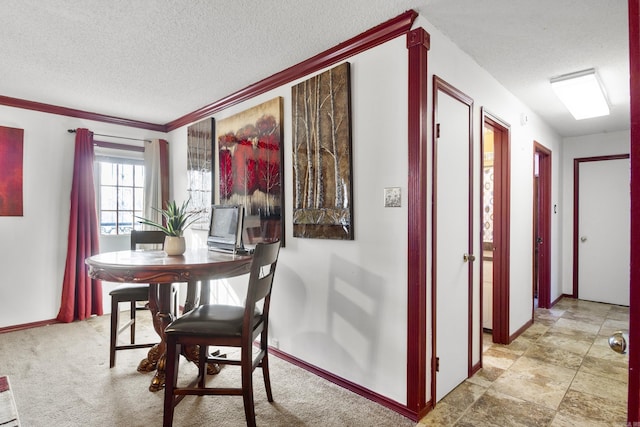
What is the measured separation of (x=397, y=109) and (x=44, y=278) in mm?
4050

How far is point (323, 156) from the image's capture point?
2535 mm

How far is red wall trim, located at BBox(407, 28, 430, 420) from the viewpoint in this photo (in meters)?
2.00

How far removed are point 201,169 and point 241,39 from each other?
1.92 meters

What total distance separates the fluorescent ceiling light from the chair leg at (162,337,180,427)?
140 inches

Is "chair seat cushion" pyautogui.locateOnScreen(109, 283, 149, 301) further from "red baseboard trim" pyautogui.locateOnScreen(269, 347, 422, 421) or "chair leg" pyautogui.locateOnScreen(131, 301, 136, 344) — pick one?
"red baseboard trim" pyautogui.locateOnScreen(269, 347, 422, 421)

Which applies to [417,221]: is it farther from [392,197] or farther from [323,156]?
[323,156]

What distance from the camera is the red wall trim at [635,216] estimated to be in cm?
65

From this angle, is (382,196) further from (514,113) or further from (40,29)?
(40,29)

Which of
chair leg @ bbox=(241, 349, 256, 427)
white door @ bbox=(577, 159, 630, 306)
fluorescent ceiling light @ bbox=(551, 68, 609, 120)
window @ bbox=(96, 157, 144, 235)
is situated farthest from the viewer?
white door @ bbox=(577, 159, 630, 306)

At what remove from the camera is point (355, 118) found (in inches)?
92.5

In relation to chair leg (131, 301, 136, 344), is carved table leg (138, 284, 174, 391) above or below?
above

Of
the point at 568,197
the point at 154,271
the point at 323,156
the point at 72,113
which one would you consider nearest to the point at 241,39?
the point at 323,156

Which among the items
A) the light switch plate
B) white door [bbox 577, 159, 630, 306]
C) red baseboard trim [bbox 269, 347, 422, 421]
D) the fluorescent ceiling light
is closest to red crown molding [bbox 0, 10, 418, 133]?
the light switch plate

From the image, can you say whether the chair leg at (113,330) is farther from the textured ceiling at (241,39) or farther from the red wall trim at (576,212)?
the red wall trim at (576,212)
